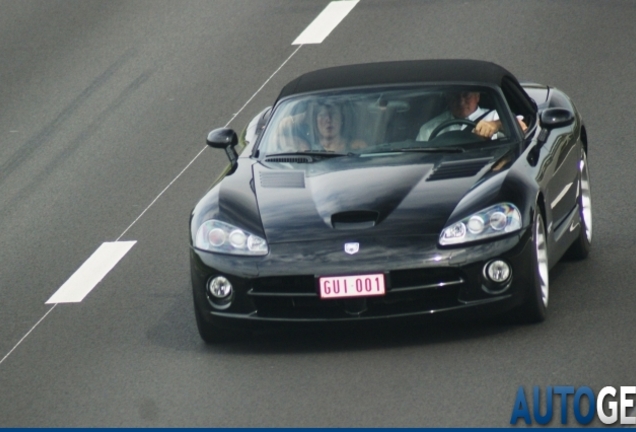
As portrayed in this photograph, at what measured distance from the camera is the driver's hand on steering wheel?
989 cm

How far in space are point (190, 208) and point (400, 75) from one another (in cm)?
326

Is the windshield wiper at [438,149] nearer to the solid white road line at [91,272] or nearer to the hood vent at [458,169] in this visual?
the hood vent at [458,169]

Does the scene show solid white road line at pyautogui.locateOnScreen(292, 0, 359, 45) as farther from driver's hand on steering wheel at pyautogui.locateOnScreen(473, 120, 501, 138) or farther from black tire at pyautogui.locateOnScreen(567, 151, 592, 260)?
driver's hand on steering wheel at pyautogui.locateOnScreen(473, 120, 501, 138)

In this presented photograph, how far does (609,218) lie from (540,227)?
105 inches

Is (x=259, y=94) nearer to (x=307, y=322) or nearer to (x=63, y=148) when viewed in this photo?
(x=63, y=148)

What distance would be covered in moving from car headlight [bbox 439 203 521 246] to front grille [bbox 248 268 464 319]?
0.61 feet

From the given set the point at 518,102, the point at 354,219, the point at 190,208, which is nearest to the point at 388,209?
the point at 354,219

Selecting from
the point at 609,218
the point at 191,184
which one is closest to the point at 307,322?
the point at 609,218

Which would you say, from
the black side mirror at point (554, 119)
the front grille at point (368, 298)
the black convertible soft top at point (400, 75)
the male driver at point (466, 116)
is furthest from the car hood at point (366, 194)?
the black convertible soft top at point (400, 75)

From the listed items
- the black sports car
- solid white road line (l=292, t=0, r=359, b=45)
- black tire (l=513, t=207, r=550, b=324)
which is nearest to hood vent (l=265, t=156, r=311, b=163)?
the black sports car

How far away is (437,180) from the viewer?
9.09m

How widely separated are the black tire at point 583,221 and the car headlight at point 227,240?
265cm

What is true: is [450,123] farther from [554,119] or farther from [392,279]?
[392,279]

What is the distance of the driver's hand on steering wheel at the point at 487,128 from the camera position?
989cm
